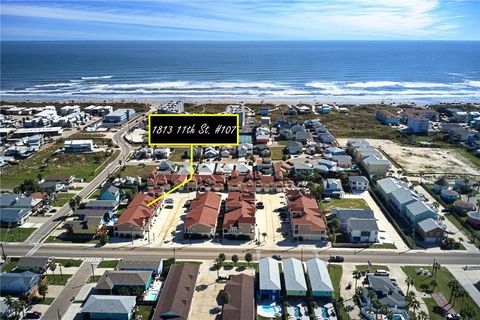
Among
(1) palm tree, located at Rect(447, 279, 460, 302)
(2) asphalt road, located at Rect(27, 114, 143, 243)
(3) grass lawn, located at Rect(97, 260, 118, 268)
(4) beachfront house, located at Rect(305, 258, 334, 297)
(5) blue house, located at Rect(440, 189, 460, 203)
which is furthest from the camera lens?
(5) blue house, located at Rect(440, 189, 460, 203)

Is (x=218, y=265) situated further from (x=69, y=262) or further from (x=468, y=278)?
(x=468, y=278)

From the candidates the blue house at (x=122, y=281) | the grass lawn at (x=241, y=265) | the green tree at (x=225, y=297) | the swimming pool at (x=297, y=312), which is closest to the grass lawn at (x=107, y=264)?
the blue house at (x=122, y=281)

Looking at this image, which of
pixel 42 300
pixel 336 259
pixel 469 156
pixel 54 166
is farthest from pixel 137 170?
pixel 469 156

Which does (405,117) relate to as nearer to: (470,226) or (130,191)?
(470,226)

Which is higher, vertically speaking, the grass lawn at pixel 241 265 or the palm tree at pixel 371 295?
the palm tree at pixel 371 295

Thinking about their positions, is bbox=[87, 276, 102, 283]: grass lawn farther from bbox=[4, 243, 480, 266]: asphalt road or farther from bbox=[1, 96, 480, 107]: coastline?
bbox=[1, 96, 480, 107]: coastline

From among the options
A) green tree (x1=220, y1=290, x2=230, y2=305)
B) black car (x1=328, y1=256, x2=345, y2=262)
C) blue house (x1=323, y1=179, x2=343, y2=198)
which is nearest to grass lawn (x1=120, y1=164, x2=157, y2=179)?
blue house (x1=323, y1=179, x2=343, y2=198)

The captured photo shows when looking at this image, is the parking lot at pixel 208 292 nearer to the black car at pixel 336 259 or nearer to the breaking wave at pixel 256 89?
the black car at pixel 336 259
